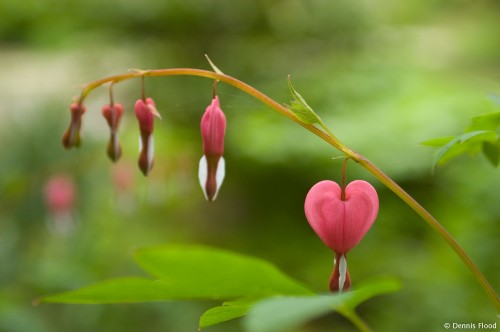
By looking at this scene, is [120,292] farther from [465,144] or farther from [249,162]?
[249,162]

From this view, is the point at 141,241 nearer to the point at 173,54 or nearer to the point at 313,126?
the point at 173,54

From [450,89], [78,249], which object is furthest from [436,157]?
[450,89]

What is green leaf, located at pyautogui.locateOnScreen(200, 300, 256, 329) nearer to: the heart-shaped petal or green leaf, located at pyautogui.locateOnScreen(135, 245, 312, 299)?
Result: green leaf, located at pyautogui.locateOnScreen(135, 245, 312, 299)

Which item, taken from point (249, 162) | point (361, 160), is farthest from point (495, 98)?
point (249, 162)

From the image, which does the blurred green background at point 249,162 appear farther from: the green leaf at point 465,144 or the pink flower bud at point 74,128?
the green leaf at point 465,144

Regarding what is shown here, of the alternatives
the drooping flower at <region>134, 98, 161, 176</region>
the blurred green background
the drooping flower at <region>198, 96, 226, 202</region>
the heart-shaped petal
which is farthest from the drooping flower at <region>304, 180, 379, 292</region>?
the blurred green background

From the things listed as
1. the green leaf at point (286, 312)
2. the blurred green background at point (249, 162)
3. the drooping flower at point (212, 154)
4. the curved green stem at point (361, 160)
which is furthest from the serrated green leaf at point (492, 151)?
the blurred green background at point (249, 162)
